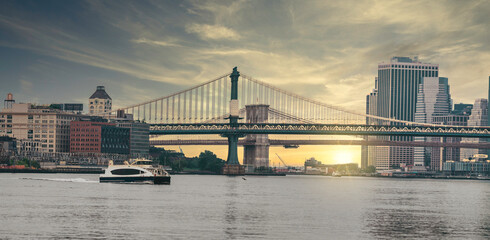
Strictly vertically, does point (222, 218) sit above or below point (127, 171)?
below

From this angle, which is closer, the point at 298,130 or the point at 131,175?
the point at 131,175

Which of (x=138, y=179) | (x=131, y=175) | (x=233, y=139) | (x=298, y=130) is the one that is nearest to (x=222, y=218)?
(x=131, y=175)

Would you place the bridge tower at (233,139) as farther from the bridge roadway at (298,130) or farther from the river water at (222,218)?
the river water at (222,218)

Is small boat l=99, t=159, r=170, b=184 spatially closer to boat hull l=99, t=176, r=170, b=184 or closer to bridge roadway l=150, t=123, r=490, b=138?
boat hull l=99, t=176, r=170, b=184

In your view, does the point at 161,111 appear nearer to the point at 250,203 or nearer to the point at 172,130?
the point at 172,130

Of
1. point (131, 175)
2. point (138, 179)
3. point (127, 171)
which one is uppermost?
point (127, 171)

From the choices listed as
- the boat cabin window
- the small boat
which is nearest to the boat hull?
the small boat

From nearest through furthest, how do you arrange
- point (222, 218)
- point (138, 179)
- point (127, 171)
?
point (222, 218)
point (138, 179)
point (127, 171)

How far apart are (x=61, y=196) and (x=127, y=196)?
6492 mm

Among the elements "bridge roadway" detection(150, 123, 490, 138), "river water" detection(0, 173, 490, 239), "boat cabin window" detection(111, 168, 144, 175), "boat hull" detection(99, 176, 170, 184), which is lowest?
"river water" detection(0, 173, 490, 239)

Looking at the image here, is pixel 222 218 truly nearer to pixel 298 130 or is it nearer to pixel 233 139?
pixel 298 130

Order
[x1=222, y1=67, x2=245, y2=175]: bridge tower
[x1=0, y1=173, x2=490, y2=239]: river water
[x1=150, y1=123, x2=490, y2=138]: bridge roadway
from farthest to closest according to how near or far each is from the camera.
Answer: [x1=222, y1=67, x2=245, y2=175]: bridge tower
[x1=150, y1=123, x2=490, y2=138]: bridge roadway
[x1=0, y1=173, x2=490, y2=239]: river water

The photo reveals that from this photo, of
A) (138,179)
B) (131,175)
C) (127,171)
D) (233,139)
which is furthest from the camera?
(233,139)

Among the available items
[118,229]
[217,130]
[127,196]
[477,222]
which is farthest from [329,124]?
[118,229]
